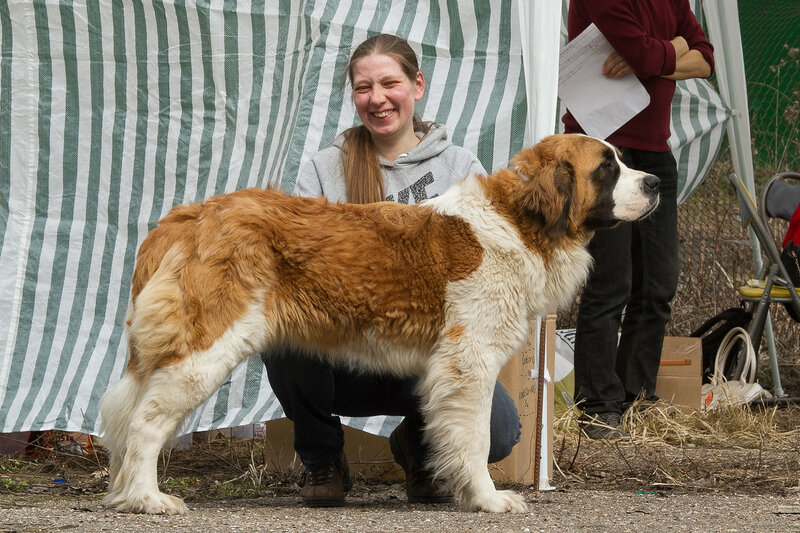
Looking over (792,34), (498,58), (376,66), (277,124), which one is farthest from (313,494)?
(792,34)

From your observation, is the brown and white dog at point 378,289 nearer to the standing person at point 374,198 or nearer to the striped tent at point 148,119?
the standing person at point 374,198

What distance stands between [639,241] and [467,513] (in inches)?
86.9

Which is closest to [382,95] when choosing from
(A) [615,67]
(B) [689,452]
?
(A) [615,67]

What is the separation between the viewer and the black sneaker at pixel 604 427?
4844mm

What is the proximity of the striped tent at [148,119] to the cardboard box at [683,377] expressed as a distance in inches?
65.5

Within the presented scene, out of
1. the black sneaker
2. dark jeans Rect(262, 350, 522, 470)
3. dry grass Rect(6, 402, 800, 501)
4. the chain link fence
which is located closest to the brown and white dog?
dark jeans Rect(262, 350, 522, 470)

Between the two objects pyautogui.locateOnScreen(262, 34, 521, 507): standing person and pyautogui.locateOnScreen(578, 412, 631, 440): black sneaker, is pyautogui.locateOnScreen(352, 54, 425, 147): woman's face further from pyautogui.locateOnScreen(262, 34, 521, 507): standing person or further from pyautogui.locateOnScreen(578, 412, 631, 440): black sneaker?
pyautogui.locateOnScreen(578, 412, 631, 440): black sneaker

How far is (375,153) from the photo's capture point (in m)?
3.84

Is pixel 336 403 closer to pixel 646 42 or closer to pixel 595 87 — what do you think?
pixel 595 87

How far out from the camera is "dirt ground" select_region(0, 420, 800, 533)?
120 inches

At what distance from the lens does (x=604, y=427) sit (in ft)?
16.0

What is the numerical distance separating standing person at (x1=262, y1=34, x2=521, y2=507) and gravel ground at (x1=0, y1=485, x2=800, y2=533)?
16 centimetres

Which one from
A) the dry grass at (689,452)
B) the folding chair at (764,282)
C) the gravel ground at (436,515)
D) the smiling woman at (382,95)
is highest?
the smiling woman at (382,95)

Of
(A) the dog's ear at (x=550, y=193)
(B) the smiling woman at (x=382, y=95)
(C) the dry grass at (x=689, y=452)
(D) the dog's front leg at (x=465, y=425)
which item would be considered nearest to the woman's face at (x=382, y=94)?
(B) the smiling woman at (x=382, y=95)
